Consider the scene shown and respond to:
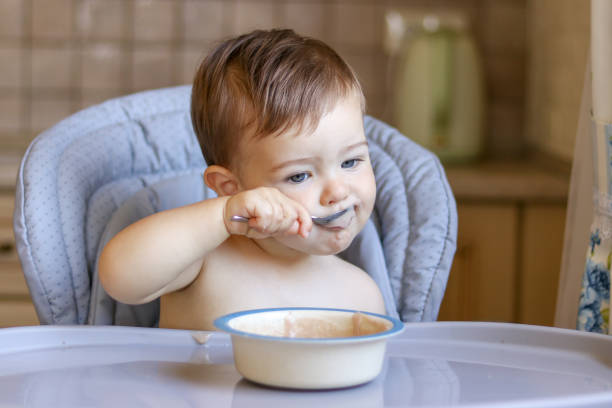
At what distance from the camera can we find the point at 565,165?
212cm

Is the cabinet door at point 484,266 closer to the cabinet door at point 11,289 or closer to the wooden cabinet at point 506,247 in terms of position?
the wooden cabinet at point 506,247

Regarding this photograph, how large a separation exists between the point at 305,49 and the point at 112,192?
0.40 m

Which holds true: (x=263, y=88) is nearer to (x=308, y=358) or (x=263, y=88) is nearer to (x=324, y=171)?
(x=324, y=171)

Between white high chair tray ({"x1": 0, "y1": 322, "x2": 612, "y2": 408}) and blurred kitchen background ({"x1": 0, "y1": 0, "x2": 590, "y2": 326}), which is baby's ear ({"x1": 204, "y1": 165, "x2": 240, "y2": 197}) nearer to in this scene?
white high chair tray ({"x1": 0, "y1": 322, "x2": 612, "y2": 408})

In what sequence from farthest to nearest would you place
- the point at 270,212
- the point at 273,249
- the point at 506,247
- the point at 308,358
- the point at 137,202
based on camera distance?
the point at 506,247, the point at 137,202, the point at 273,249, the point at 270,212, the point at 308,358

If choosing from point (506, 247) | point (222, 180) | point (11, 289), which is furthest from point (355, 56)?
point (222, 180)

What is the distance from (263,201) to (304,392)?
0.76 feet

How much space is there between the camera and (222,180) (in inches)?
40.1

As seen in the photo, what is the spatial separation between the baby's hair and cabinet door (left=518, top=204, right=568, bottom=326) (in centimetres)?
113

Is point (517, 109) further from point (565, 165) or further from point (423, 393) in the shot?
point (423, 393)

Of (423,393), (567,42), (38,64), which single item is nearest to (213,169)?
(423,393)

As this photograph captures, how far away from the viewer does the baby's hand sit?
82 cm

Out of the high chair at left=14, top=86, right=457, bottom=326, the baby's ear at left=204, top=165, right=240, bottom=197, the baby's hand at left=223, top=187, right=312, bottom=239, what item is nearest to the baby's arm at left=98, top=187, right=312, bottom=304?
the baby's hand at left=223, top=187, right=312, bottom=239

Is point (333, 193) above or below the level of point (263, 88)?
below
